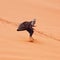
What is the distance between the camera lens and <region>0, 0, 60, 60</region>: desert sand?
4590 millimetres

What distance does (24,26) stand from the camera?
205 inches

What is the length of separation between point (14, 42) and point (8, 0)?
7.14 m

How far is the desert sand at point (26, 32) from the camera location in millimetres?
4590

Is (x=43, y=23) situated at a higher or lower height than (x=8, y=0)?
lower

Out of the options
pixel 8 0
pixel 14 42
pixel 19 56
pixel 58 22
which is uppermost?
pixel 8 0

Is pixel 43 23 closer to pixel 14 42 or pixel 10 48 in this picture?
pixel 14 42

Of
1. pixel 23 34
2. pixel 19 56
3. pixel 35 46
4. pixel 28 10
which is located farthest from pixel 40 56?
pixel 28 10

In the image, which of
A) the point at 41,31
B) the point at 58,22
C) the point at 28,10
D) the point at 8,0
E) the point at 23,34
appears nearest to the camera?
the point at 23,34

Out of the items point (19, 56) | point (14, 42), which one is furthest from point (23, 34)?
point (19, 56)

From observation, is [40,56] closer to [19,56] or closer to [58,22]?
[19,56]

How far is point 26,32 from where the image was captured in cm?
666

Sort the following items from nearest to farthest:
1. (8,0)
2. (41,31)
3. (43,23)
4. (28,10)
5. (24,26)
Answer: (24,26) < (41,31) < (43,23) < (28,10) < (8,0)

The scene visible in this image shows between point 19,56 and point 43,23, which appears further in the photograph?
point 43,23

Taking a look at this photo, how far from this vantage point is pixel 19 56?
14.0ft
